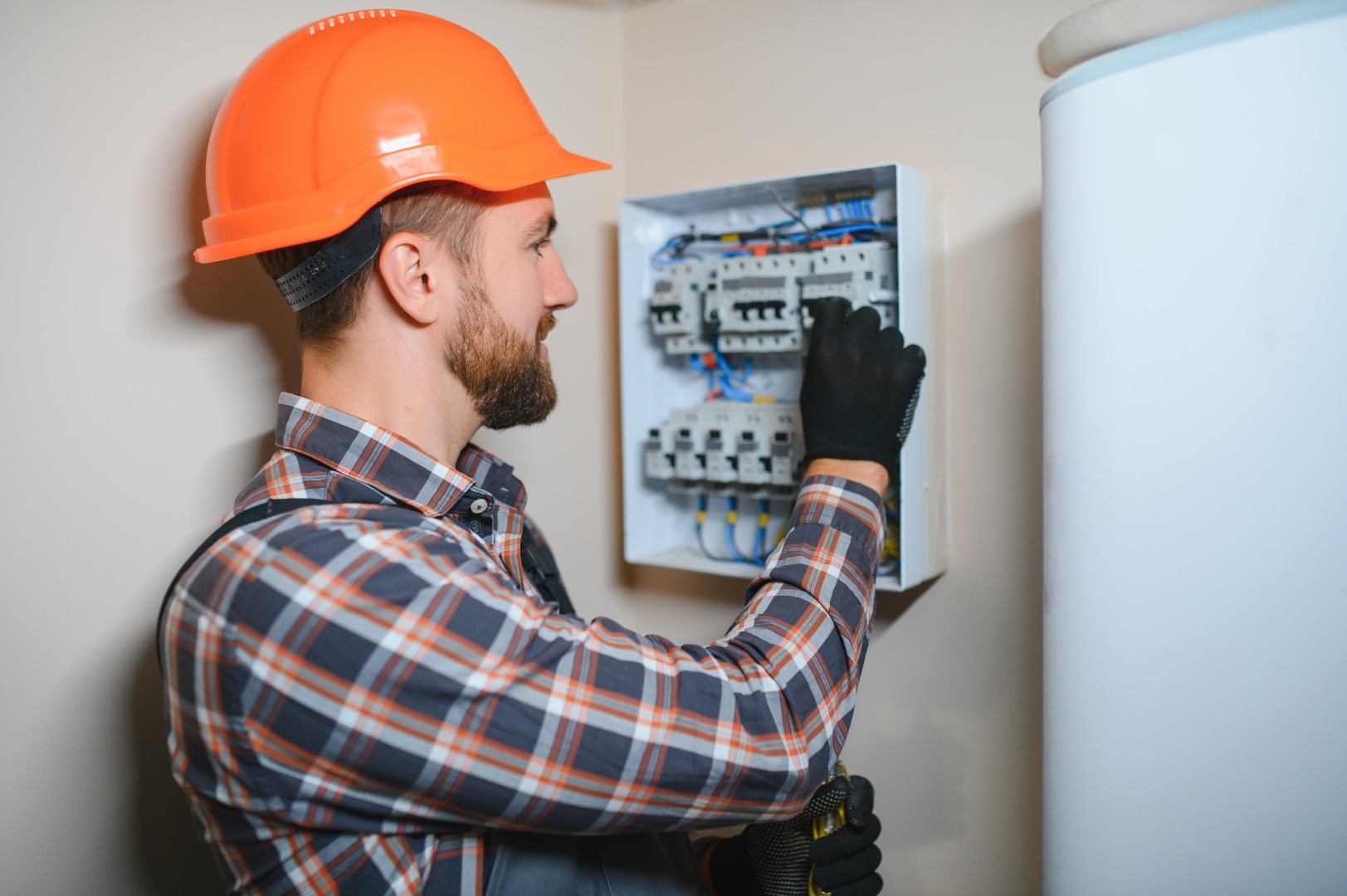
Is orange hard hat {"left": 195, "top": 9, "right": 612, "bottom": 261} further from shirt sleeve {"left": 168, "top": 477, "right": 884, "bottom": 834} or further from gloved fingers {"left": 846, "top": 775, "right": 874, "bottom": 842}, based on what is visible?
gloved fingers {"left": 846, "top": 775, "right": 874, "bottom": 842}

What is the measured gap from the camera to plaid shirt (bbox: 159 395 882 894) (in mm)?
663

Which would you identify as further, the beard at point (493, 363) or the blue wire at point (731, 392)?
the blue wire at point (731, 392)

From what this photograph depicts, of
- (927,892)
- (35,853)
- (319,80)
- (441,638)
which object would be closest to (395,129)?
(319,80)

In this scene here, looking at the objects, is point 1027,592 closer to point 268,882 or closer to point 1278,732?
point 1278,732

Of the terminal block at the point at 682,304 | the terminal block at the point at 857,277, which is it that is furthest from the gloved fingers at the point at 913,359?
the terminal block at the point at 682,304

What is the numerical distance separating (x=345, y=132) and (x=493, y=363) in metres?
0.25

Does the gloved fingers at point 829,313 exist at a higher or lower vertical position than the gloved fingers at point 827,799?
higher

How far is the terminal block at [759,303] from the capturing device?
1.20 metres

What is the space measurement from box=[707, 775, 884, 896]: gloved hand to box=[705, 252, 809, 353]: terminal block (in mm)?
551

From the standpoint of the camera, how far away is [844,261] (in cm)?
115

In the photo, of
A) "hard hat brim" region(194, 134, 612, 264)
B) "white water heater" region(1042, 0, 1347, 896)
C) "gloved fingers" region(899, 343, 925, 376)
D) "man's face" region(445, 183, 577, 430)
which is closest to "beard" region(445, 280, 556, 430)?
"man's face" region(445, 183, 577, 430)

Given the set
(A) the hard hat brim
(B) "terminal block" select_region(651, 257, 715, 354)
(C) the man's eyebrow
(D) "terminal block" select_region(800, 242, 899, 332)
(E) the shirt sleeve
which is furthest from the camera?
(B) "terminal block" select_region(651, 257, 715, 354)

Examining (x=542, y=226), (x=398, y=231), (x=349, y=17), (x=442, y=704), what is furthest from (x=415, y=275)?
(x=442, y=704)

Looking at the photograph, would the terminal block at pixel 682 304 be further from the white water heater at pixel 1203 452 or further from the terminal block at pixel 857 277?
the white water heater at pixel 1203 452
